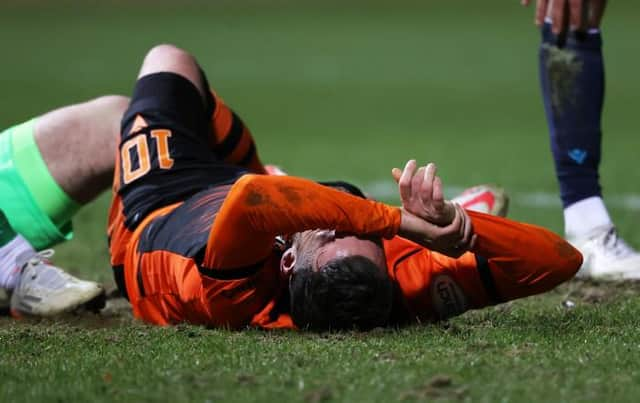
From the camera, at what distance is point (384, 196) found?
6.73 m

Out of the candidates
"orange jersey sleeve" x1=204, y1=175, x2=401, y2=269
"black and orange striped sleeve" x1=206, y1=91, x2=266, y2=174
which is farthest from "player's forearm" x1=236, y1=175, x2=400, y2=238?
"black and orange striped sleeve" x1=206, y1=91, x2=266, y2=174

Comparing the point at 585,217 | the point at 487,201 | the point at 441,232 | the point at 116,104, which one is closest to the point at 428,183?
the point at 441,232

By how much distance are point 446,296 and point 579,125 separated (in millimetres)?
1292

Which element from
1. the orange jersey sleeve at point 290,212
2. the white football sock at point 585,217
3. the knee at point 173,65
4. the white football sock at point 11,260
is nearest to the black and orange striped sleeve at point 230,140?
the knee at point 173,65

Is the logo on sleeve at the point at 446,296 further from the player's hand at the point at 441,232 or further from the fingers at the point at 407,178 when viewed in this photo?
the fingers at the point at 407,178

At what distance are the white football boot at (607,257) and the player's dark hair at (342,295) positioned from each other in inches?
47.5

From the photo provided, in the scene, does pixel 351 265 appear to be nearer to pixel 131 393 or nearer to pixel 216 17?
pixel 131 393

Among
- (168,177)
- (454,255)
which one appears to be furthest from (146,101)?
(454,255)

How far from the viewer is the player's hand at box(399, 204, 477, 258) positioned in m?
3.12

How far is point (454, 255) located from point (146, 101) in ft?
4.49

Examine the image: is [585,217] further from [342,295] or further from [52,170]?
[52,170]

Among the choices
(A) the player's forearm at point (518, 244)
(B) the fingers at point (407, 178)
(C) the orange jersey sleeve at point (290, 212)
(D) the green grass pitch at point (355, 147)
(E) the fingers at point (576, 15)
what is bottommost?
(D) the green grass pitch at point (355, 147)

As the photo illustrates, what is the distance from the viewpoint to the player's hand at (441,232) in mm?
3123

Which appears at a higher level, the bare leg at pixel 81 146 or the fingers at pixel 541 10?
the fingers at pixel 541 10
